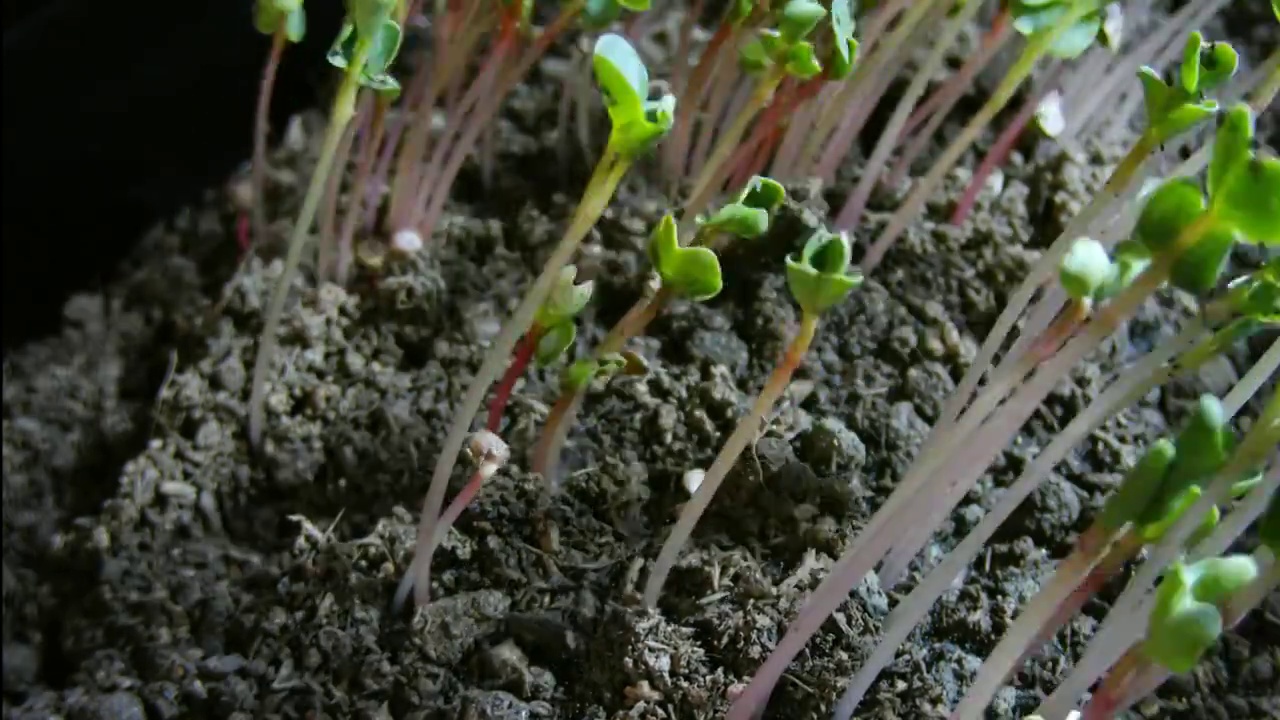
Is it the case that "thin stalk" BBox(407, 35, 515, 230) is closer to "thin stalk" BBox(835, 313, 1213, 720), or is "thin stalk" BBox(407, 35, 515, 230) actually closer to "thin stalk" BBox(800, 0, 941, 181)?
"thin stalk" BBox(800, 0, 941, 181)

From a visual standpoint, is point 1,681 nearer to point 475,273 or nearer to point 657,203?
point 475,273

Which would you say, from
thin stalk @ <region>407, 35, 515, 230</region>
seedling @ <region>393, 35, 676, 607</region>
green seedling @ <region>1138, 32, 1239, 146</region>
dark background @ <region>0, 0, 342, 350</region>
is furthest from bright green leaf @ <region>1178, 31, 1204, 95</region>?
dark background @ <region>0, 0, 342, 350</region>

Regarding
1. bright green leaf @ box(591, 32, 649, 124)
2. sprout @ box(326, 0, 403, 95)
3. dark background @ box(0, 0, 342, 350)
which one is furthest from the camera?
dark background @ box(0, 0, 342, 350)

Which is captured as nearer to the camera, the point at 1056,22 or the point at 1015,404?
the point at 1015,404

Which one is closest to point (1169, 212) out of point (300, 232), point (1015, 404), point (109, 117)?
point (1015, 404)

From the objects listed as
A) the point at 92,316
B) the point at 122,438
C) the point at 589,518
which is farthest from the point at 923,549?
the point at 92,316

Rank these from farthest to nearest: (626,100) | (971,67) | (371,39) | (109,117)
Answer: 1. (109,117)
2. (971,67)
3. (371,39)
4. (626,100)

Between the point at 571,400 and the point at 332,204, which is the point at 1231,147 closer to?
the point at 571,400

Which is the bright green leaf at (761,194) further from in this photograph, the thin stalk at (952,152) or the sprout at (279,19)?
the sprout at (279,19)
